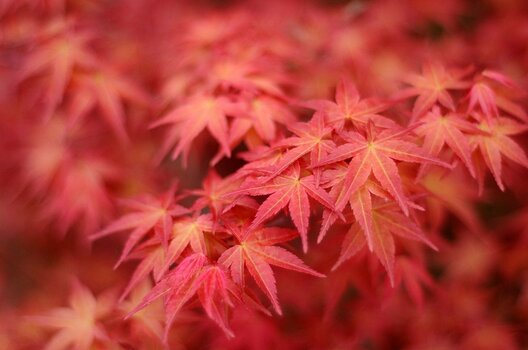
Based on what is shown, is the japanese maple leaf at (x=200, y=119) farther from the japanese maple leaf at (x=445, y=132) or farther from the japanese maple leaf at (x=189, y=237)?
the japanese maple leaf at (x=445, y=132)

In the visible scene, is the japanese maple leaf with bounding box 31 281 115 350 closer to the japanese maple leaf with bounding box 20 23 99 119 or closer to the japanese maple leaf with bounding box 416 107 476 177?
the japanese maple leaf with bounding box 20 23 99 119

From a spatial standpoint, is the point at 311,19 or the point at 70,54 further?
the point at 311,19

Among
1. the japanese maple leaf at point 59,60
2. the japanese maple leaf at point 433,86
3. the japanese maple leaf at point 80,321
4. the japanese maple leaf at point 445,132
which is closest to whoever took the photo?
the japanese maple leaf at point 445,132

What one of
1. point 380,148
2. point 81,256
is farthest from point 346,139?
point 81,256

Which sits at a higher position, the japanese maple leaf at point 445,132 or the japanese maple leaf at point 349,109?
the japanese maple leaf at point 349,109

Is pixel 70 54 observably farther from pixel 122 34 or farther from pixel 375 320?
pixel 375 320

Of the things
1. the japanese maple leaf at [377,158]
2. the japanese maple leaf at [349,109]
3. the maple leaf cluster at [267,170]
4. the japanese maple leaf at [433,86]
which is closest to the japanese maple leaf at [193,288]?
the maple leaf cluster at [267,170]
